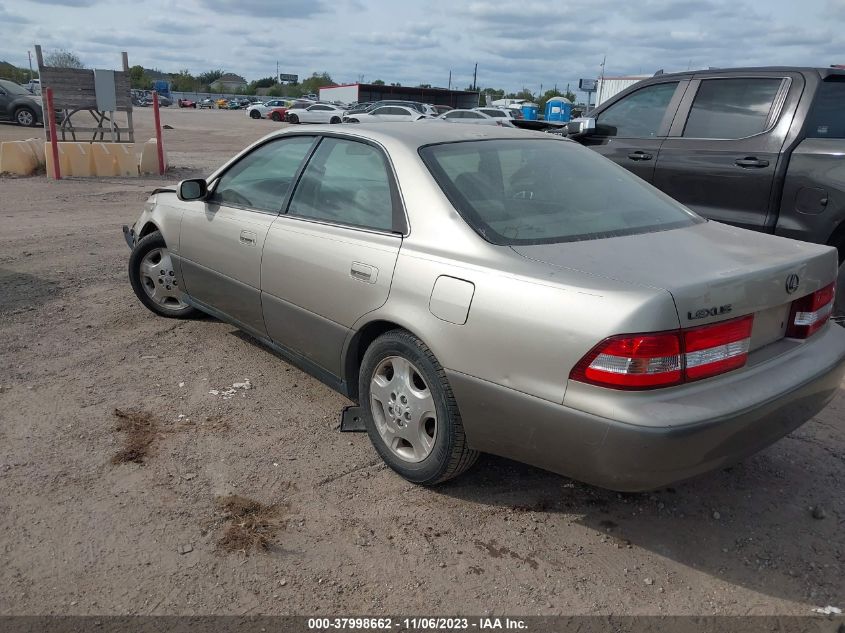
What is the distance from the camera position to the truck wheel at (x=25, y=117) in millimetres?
25812

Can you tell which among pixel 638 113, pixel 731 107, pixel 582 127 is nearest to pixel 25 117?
pixel 582 127

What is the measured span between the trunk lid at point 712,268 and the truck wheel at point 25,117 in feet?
93.8

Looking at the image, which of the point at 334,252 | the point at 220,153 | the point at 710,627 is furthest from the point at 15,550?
the point at 220,153

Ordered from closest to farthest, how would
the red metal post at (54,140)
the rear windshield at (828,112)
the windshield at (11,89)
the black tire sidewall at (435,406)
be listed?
the black tire sidewall at (435,406) → the rear windshield at (828,112) → the red metal post at (54,140) → the windshield at (11,89)

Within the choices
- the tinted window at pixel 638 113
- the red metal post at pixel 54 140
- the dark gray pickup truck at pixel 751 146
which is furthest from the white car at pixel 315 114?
the dark gray pickup truck at pixel 751 146

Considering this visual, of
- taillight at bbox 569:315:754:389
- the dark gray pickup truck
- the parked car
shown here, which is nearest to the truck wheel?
the parked car

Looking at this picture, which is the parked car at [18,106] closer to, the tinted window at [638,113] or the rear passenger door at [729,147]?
the tinted window at [638,113]

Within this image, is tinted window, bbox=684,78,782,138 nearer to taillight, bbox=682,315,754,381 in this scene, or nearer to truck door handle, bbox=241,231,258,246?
taillight, bbox=682,315,754,381

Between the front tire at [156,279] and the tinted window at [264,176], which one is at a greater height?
the tinted window at [264,176]

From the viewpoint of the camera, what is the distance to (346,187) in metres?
3.58

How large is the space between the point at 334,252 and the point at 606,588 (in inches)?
75.0

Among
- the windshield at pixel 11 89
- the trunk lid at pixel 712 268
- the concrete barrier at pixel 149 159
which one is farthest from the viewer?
the windshield at pixel 11 89

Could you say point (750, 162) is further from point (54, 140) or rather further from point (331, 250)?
point (54, 140)

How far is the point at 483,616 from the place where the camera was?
244 centimetres
